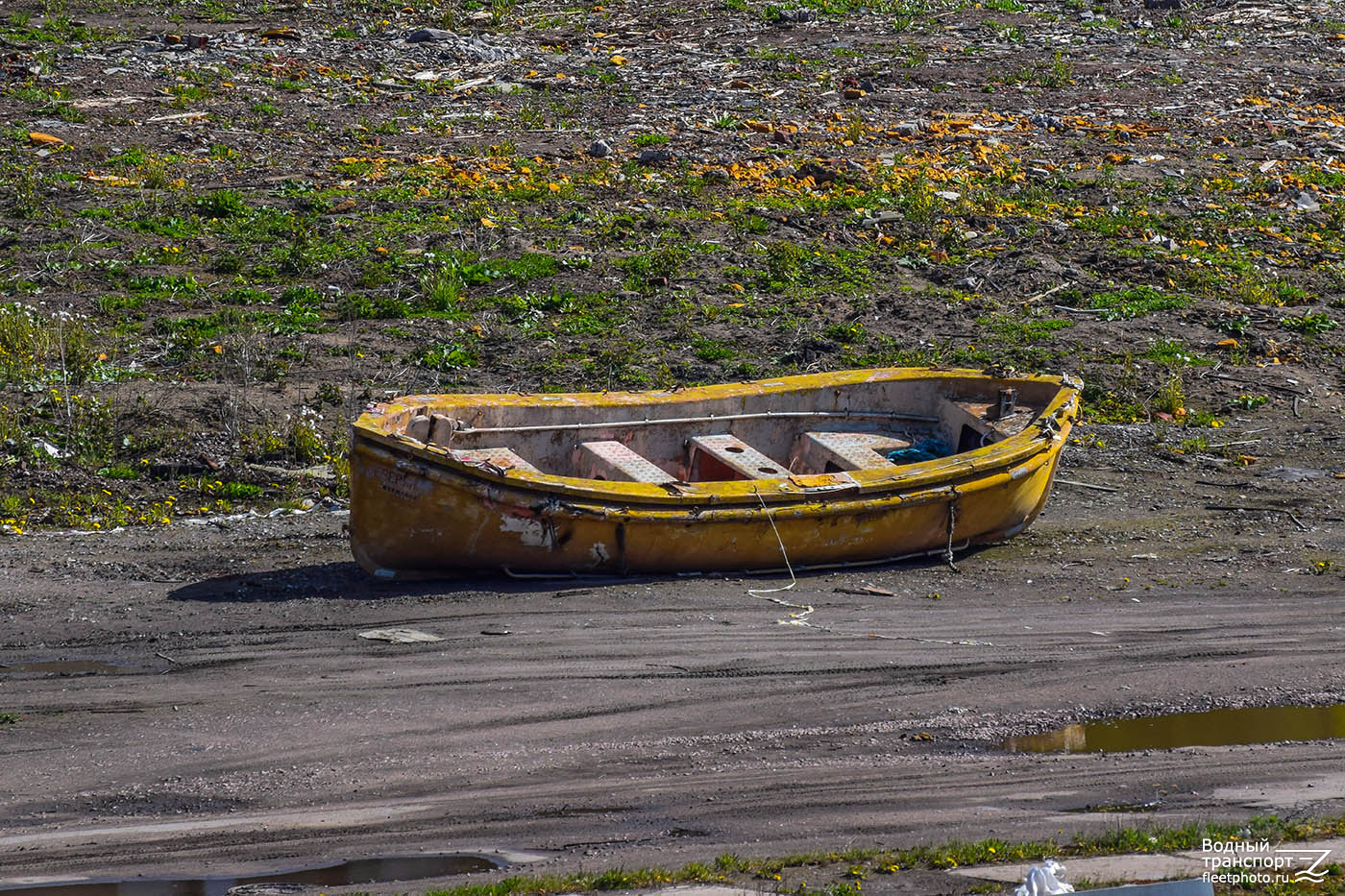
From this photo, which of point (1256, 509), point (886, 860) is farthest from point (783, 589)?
point (1256, 509)

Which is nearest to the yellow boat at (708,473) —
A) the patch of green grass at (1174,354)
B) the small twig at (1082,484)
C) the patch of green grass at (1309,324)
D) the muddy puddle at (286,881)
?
the small twig at (1082,484)

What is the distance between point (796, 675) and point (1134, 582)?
9.33 ft

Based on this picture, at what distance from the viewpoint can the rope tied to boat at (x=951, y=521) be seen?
30.7 feet

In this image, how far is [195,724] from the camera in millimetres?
7031

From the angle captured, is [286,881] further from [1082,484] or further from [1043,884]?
[1082,484]

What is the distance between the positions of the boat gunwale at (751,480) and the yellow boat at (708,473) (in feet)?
0.04

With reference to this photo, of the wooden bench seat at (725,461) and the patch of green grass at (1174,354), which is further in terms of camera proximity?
the patch of green grass at (1174,354)

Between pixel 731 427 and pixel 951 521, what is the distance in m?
1.78

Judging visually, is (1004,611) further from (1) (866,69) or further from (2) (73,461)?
(1) (866,69)

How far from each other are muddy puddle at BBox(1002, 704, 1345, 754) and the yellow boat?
2.12 metres

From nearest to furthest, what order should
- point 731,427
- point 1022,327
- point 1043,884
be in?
1. point 1043,884
2. point 731,427
3. point 1022,327

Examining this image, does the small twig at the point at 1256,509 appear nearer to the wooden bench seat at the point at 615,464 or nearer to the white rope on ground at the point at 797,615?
the white rope on ground at the point at 797,615

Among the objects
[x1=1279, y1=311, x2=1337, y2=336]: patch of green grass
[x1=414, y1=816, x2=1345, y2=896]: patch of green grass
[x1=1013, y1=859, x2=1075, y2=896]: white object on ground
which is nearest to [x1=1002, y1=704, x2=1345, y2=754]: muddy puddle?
[x1=414, y1=816, x2=1345, y2=896]: patch of green grass

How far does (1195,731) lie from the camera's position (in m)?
7.54
